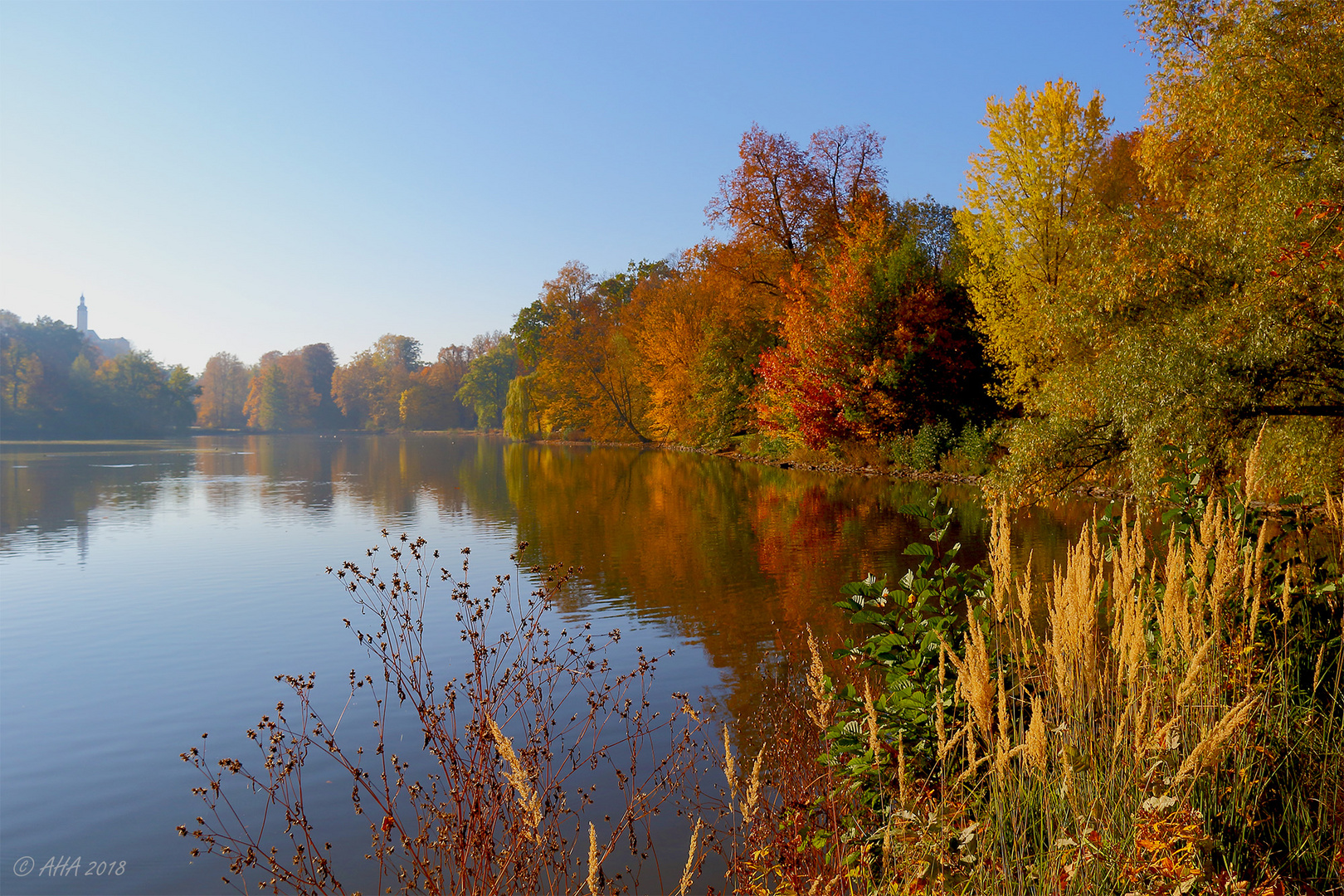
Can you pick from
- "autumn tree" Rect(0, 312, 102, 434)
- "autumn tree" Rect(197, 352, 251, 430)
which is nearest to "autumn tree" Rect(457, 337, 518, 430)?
"autumn tree" Rect(0, 312, 102, 434)

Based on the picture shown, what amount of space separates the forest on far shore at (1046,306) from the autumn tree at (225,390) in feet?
253

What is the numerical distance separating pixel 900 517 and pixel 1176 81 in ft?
29.4

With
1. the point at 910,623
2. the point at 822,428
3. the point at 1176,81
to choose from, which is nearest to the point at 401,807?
the point at 910,623

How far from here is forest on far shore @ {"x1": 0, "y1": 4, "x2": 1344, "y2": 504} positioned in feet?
36.4

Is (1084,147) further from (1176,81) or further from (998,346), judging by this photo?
(1176,81)

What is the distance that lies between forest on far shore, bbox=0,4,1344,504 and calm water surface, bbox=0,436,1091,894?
2.43 metres

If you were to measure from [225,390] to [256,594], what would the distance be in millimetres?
124422

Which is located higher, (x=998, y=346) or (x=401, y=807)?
(x=998, y=346)

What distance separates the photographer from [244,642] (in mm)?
9516

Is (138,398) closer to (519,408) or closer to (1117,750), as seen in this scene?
(519,408)

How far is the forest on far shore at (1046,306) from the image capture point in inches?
437

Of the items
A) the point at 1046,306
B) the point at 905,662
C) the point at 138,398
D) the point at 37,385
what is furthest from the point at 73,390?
the point at 905,662

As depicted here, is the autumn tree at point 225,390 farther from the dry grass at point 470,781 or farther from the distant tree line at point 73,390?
the dry grass at point 470,781

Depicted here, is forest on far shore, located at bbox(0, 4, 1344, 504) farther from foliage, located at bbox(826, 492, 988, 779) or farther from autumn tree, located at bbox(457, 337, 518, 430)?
autumn tree, located at bbox(457, 337, 518, 430)
